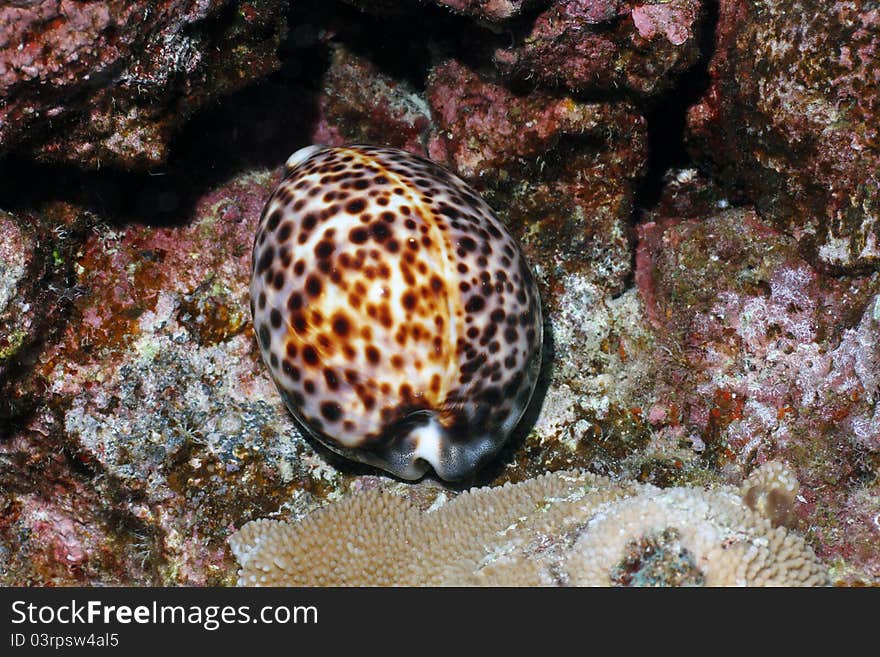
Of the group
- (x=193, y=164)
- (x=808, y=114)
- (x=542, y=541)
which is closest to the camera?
(x=542, y=541)

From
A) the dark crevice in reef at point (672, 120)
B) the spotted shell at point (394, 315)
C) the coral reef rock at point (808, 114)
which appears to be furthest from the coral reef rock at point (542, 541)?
the dark crevice in reef at point (672, 120)

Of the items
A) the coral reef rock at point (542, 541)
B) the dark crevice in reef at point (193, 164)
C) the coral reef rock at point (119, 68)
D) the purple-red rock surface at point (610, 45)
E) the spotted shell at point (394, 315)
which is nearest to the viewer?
the coral reef rock at point (542, 541)

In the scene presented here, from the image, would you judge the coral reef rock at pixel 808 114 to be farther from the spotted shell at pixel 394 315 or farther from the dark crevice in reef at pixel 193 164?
the dark crevice in reef at pixel 193 164

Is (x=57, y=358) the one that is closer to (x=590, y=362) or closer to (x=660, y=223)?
(x=590, y=362)

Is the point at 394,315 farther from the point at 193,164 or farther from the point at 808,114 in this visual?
the point at 808,114

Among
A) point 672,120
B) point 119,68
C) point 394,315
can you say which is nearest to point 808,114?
point 672,120

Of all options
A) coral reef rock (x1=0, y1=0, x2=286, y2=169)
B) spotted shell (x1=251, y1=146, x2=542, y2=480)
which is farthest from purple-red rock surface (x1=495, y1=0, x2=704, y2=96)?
coral reef rock (x1=0, y1=0, x2=286, y2=169)
